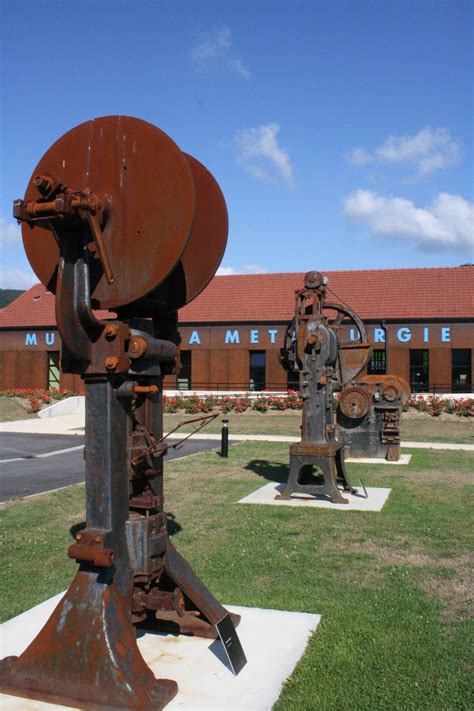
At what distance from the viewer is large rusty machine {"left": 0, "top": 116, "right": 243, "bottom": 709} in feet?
12.8

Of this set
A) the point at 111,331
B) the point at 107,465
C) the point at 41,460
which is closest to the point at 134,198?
the point at 111,331

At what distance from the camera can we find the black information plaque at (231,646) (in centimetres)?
430

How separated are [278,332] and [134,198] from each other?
32304 mm

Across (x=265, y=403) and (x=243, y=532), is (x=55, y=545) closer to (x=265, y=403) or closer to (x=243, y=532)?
(x=243, y=532)

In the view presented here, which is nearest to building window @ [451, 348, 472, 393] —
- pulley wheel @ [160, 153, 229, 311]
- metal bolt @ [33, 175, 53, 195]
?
pulley wheel @ [160, 153, 229, 311]

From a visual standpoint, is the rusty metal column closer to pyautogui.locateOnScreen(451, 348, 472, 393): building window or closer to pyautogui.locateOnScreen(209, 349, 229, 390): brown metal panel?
pyautogui.locateOnScreen(451, 348, 472, 393): building window

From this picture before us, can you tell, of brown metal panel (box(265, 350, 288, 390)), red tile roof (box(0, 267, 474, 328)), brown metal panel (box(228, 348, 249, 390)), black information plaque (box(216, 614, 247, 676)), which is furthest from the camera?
brown metal panel (box(228, 348, 249, 390))

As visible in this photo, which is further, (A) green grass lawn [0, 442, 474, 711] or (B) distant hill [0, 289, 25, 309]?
(B) distant hill [0, 289, 25, 309]

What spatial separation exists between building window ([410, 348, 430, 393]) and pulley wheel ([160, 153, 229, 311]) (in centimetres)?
3112

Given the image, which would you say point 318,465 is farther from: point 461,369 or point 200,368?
point 461,369

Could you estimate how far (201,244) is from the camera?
5137 mm

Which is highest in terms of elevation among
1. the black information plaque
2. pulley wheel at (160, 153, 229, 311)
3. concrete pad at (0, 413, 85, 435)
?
pulley wheel at (160, 153, 229, 311)

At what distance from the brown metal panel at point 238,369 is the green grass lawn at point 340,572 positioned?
2400 centimetres

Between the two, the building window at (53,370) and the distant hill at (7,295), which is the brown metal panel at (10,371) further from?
the distant hill at (7,295)
